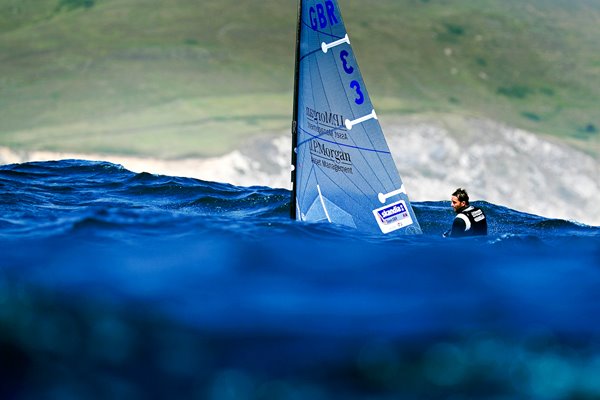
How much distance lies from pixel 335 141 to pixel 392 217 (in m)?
1.13

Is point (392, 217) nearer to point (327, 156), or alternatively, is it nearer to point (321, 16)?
point (327, 156)

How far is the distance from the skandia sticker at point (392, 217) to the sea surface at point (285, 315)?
4.96 ft

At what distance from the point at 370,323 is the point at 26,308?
106 inches

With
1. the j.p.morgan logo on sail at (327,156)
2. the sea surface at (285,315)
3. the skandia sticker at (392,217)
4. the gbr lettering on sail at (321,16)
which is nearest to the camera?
the sea surface at (285,315)

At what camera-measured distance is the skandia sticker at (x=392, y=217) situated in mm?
11375

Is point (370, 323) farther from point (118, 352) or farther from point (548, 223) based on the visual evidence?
point (548, 223)

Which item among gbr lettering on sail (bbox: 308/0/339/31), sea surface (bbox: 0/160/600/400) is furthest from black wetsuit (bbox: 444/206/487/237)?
gbr lettering on sail (bbox: 308/0/339/31)

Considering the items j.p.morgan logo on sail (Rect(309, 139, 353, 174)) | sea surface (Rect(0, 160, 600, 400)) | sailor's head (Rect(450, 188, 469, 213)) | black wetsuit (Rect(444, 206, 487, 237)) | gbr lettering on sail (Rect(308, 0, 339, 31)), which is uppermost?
gbr lettering on sail (Rect(308, 0, 339, 31))

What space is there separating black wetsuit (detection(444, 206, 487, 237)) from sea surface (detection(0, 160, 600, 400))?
1.43 meters

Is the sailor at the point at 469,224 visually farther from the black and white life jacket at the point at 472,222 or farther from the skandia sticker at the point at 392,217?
the skandia sticker at the point at 392,217

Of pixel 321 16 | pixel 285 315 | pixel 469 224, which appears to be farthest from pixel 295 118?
pixel 285 315

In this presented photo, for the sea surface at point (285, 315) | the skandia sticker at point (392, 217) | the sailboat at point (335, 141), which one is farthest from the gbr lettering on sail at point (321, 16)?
the sea surface at point (285, 315)

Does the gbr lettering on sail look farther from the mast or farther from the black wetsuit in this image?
the black wetsuit

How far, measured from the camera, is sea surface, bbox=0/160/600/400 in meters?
6.82
